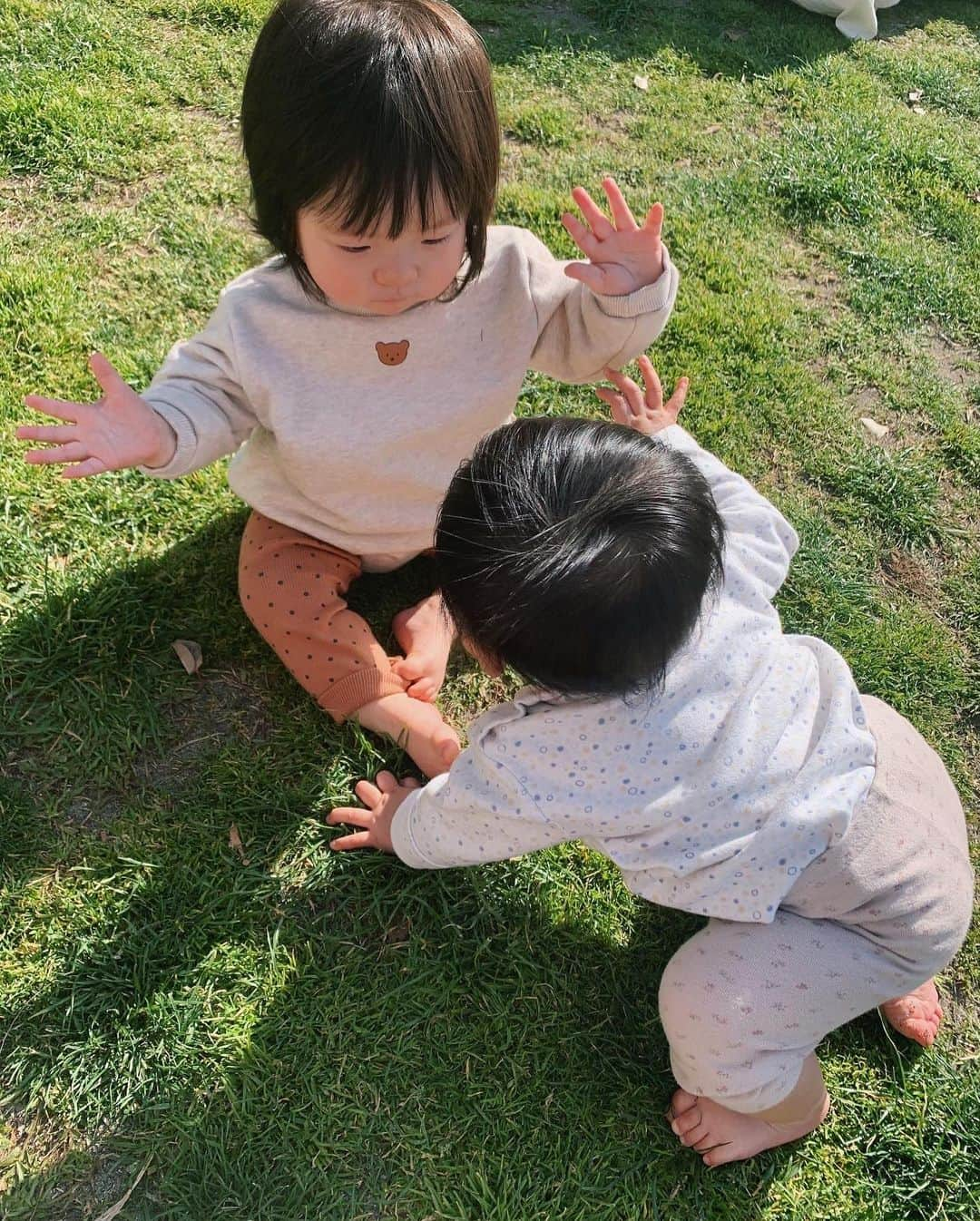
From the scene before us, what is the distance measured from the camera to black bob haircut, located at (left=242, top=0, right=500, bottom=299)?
1714mm

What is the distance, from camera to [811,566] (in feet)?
9.61

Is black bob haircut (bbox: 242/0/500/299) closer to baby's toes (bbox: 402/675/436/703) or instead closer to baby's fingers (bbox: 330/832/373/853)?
baby's toes (bbox: 402/675/436/703)

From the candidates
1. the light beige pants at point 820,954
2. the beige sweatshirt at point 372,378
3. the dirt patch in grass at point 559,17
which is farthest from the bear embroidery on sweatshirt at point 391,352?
the dirt patch in grass at point 559,17

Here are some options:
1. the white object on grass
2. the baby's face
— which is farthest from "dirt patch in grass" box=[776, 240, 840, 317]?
the baby's face

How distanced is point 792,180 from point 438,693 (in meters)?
2.86

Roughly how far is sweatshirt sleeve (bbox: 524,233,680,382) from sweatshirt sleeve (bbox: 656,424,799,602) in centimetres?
25

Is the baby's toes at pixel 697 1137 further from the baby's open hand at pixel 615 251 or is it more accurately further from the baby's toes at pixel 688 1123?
the baby's open hand at pixel 615 251

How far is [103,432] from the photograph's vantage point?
6.31ft

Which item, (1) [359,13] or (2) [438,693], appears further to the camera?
(2) [438,693]

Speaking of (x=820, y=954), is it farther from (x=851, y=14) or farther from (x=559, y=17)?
(x=851, y=14)

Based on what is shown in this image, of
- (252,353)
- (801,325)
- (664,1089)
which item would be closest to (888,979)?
(664,1089)

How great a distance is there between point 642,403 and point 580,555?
3.42ft

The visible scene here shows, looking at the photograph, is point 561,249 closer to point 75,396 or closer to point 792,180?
point 792,180

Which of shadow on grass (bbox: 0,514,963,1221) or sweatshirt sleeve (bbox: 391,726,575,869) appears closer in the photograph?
sweatshirt sleeve (bbox: 391,726,575,869)
